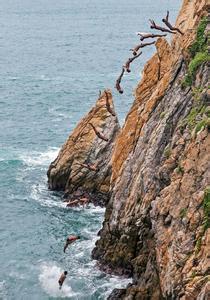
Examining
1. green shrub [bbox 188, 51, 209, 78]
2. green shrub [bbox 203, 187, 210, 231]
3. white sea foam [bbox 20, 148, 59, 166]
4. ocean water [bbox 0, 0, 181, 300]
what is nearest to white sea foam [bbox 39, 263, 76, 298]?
ocean water [bbox 0, 0, 181, 300]

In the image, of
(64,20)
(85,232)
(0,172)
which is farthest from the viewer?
(64,20)

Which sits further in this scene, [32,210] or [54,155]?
[54,155]

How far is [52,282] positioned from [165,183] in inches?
502

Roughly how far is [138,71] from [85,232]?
2502 inches

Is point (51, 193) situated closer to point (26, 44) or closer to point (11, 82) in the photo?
point (11, 82)

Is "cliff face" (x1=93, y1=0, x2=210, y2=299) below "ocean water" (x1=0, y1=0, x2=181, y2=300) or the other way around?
the other way around

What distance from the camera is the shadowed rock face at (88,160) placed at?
60844 mm

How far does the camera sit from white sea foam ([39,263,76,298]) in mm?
44688

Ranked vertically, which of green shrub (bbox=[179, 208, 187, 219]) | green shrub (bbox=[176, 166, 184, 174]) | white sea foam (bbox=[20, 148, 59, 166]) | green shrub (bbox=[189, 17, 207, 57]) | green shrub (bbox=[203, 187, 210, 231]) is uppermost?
green shrub (bbox=[189, 17, 207, 57])

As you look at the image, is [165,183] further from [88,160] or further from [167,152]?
[88,160]

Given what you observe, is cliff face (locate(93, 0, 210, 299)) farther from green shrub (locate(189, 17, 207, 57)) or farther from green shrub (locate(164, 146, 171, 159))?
green shrub (locate(189, 17, 207, 57))

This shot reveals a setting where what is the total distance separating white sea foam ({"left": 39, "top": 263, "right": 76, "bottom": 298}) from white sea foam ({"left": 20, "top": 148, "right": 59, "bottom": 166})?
24.4 metres

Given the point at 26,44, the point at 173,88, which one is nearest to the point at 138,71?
the point at 26,44

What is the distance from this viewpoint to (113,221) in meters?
46.7
